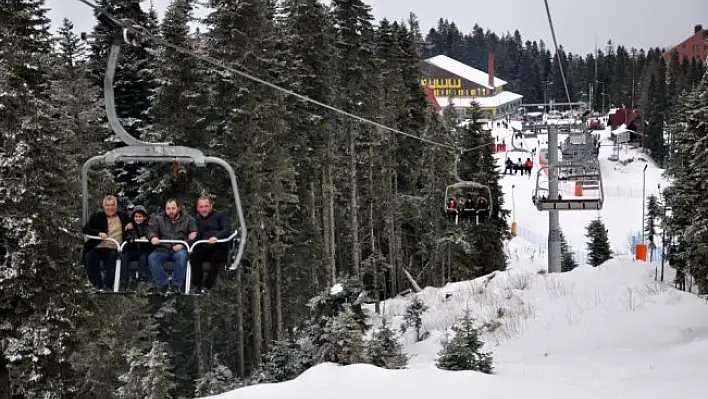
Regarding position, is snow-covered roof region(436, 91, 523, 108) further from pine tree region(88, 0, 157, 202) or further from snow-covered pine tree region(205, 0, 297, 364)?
snow-covered pine tree region(205, 0, 297, 364)

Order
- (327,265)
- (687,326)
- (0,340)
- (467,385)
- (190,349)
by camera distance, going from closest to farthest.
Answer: (467,385)
(0,340)
(687,326)
(190,349)
(327,265)

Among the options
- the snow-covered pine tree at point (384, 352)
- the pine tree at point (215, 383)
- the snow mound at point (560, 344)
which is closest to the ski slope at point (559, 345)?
the snow mound at point (560, 344)

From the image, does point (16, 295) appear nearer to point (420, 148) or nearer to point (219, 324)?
point (219, 324)

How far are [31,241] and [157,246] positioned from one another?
5557mm

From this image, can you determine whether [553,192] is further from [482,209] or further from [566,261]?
[566,261]

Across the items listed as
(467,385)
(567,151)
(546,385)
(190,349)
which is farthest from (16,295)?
(567,151)

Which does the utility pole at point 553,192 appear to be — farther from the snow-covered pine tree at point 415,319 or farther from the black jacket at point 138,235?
the black jacket at point 138,235

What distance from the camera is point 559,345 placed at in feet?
58.2

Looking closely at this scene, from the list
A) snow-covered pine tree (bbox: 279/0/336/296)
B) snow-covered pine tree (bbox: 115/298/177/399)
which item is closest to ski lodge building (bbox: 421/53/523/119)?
snow-covered pine tree (bbox: 279/0/336/296)

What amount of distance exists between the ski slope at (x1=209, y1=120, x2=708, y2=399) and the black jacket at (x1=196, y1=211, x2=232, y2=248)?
272cm

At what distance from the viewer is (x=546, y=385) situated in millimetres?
11422

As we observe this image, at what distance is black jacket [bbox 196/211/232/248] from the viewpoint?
10.7 m

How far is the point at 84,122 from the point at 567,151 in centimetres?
1831

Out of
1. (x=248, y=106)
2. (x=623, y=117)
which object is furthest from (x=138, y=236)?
(x=623, y=117)
